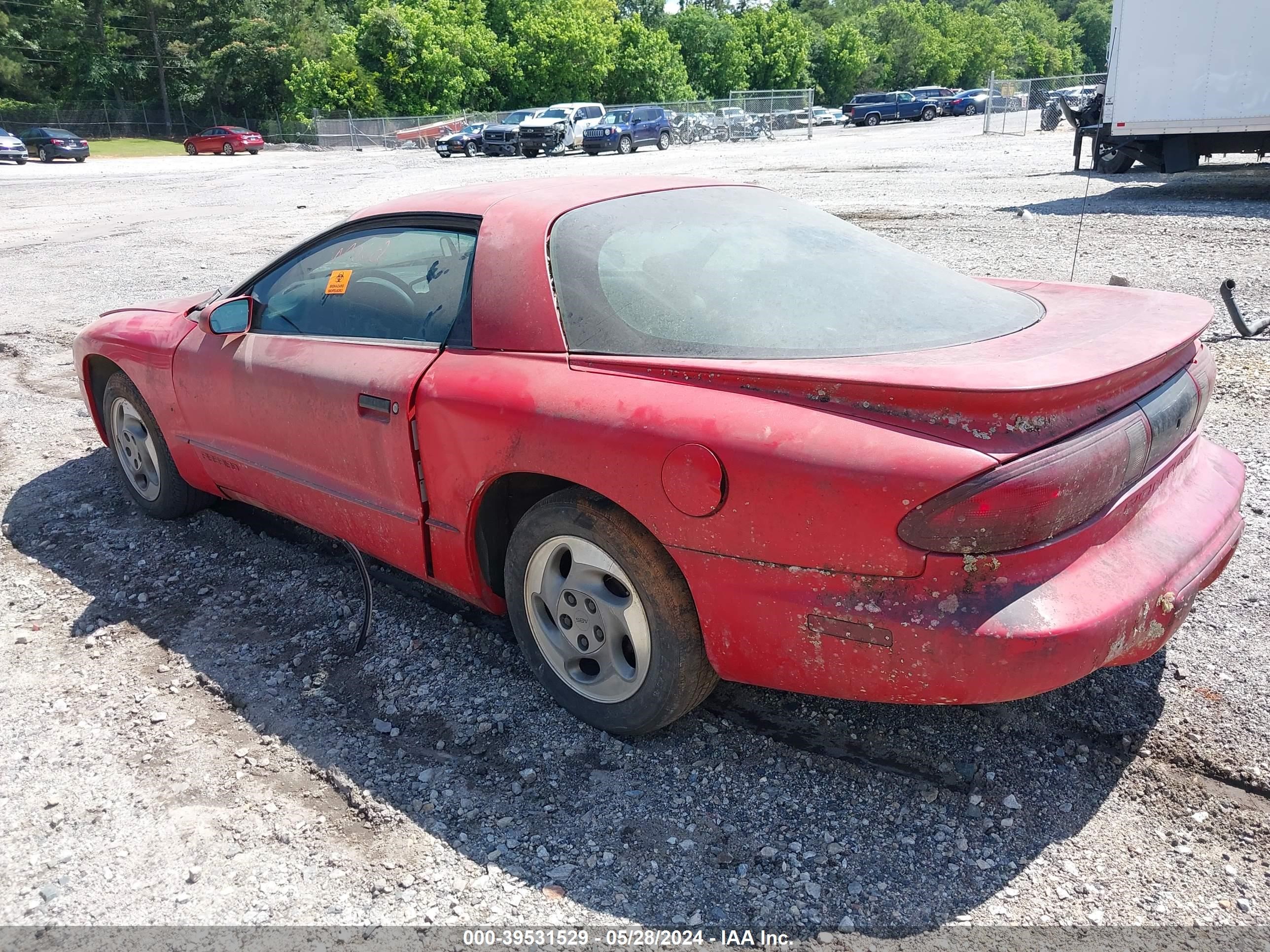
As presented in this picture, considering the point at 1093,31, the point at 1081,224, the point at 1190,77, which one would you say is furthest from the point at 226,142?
the point at 1093,31

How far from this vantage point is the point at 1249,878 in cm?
225

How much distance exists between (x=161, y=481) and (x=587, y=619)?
2.71 meters

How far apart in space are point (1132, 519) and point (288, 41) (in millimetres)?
67880

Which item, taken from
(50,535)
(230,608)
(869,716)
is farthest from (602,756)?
(50,535)

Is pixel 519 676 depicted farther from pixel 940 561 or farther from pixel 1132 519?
pixel 1132 519

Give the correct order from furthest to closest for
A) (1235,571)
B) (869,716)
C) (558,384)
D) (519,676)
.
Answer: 1. (1235,571)
2. (519,676)
3. (869,716)
4. (558,384)

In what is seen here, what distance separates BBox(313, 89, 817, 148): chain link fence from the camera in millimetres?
45531

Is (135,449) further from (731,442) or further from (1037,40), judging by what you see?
(1037,40)

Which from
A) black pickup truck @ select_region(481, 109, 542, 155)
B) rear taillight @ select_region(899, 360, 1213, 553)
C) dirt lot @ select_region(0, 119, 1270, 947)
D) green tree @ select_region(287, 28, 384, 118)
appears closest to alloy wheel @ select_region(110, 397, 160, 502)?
dirt lot @ select_region(0, 119, 1270, 947)

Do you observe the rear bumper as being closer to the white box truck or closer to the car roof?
the car roof

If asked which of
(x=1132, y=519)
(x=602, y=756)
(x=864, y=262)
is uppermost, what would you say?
(x=864, y=262)

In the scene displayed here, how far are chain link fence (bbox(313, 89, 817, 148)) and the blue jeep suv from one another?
1.78m

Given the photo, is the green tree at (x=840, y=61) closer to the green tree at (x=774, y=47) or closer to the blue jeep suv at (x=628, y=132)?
the green tree at (x=774, y=47)

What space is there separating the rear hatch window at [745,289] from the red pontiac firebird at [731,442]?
0.01 metres
